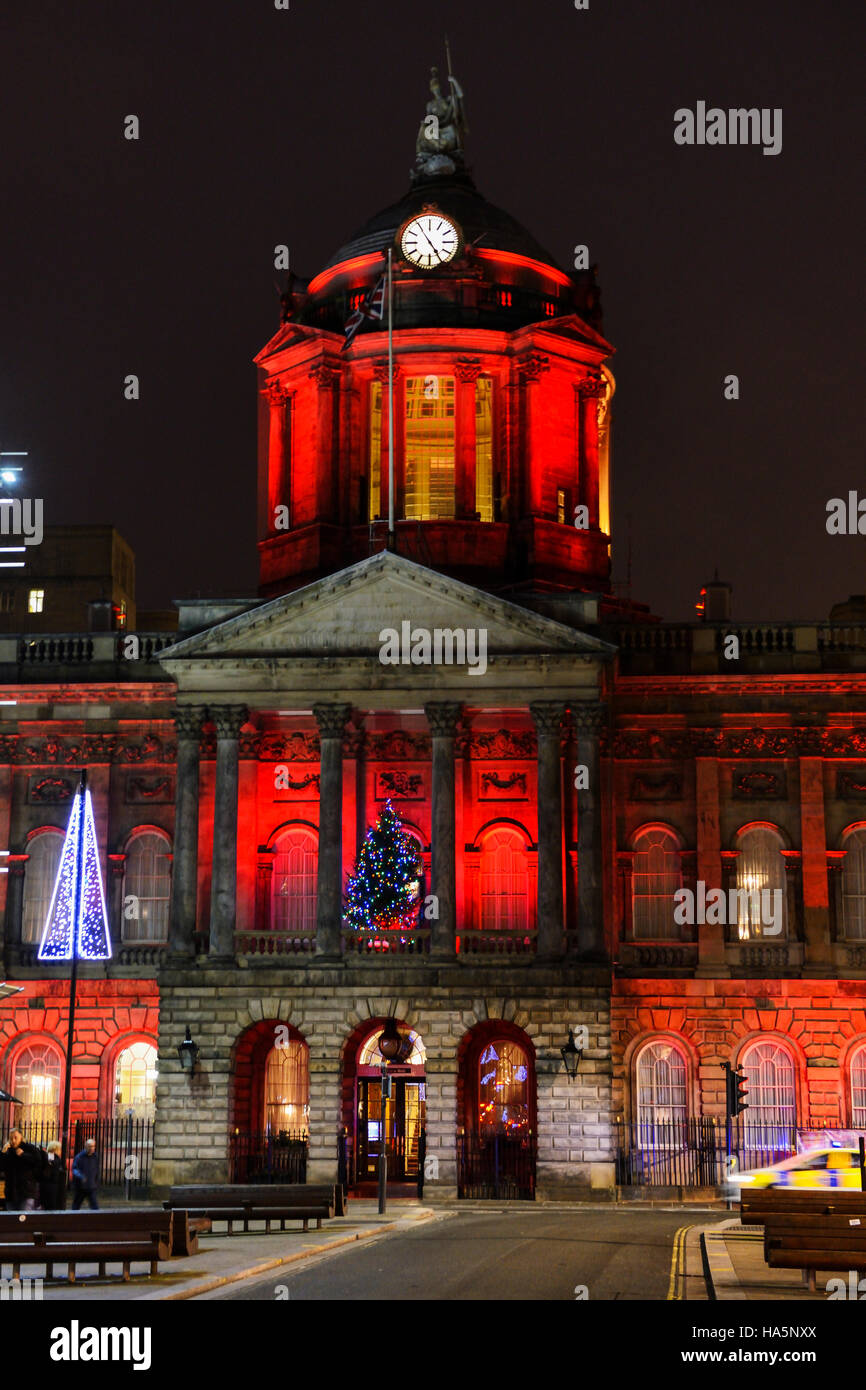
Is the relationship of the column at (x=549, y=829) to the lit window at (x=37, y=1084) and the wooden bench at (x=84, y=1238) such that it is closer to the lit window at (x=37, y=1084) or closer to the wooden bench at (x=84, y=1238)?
the lit window at (x=37, y=1084)

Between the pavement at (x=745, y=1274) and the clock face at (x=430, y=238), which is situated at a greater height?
the clock face at (x=430, y=238)

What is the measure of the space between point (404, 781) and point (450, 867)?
5.53 meters

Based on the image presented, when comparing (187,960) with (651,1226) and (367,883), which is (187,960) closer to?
(367,883)

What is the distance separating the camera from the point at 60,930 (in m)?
42.2

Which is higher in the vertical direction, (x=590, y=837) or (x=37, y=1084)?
(x=590, y=837)

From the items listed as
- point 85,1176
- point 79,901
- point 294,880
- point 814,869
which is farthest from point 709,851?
point 85,1176

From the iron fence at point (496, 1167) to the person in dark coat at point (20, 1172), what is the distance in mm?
14203

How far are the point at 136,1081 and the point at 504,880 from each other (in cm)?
1031

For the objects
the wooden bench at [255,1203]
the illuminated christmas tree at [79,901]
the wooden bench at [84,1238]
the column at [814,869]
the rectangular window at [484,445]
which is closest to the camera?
the wooden bench at [84,1238]

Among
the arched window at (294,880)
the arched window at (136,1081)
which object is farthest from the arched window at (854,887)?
the arched window at (136,1081)

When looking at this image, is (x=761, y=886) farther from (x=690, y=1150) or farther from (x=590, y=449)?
(x=590, y=449)

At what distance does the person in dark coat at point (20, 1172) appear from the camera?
30562 millimetres

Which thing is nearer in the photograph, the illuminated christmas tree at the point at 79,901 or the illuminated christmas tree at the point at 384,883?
the illuminated christmas tree at the point at 79,901

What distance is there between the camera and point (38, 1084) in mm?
49469
